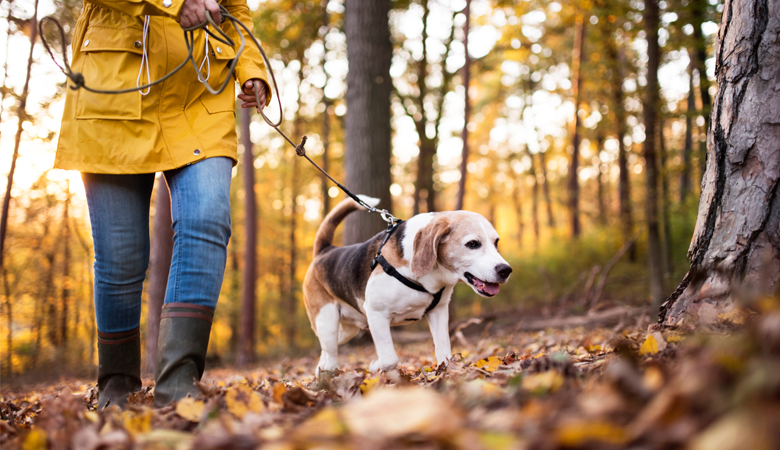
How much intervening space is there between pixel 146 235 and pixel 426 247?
1629mm

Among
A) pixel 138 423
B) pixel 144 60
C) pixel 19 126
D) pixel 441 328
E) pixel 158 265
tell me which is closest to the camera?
pixel 138 423

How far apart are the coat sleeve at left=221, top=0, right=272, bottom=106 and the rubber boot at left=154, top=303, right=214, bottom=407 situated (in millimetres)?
1233

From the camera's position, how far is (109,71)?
7.88 ft

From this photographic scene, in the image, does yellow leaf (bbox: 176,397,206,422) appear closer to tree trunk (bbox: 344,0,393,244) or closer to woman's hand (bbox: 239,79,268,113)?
woman's hand (bbox: 239,79,268,113)

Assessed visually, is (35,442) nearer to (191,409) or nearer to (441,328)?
(191,409)

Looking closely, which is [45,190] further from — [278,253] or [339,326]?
[339,326]

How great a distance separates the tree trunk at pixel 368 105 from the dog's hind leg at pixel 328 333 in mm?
3055

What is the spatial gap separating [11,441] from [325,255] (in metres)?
2.73

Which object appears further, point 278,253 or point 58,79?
point 278,253

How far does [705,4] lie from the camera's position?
736 cm

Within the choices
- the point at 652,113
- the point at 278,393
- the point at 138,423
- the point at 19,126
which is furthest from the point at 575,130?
the point at 138,423

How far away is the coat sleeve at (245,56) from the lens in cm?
266

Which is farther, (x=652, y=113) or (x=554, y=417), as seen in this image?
(x=652, y=113)

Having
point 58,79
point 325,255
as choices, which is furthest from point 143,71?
point 58,79
